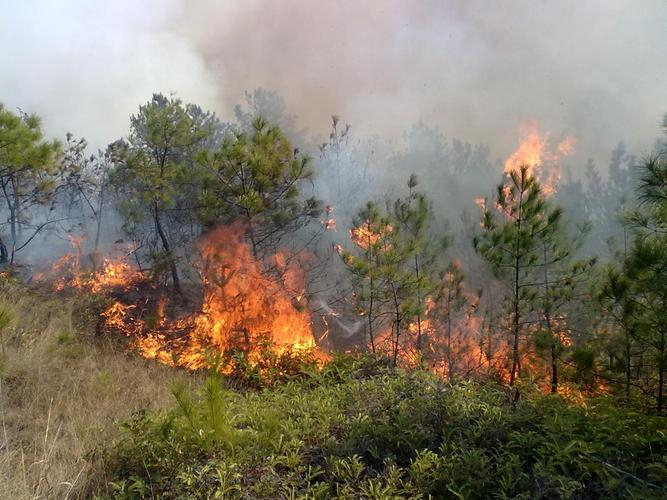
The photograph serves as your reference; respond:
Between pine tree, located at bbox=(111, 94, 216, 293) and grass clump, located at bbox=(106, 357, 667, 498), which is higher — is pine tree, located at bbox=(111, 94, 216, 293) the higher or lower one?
the higher one

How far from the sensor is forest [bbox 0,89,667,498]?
8.62 ft

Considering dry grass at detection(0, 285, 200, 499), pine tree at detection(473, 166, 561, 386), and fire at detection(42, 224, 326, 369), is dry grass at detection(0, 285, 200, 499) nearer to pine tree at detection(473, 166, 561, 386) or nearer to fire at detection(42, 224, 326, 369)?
fire at detection(42, 224, 326, 369)

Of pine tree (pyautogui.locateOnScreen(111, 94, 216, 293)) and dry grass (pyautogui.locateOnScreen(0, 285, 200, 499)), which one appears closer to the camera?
dry grass (pyautogui.locateOnScreen(0, 285, 200, 499))

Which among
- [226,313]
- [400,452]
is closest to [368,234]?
[226,313]

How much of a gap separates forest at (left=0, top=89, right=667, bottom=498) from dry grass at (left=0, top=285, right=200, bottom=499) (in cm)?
3

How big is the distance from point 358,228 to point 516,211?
267cm

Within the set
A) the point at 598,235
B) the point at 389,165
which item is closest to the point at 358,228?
the point at 389,165

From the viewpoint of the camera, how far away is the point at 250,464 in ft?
9.11

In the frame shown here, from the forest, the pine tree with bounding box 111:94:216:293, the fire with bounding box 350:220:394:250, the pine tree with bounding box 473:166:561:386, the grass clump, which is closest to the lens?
the grass clump

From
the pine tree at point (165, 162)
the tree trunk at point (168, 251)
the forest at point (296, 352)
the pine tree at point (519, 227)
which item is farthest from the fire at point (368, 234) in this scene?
the tree trunk at point (168, 251)

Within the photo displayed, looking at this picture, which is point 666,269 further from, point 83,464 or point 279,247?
point 279,247

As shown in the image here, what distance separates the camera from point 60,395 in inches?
176

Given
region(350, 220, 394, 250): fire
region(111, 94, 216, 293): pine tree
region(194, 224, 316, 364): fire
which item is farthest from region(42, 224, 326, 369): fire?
region(350, 220, 394, 250): fire

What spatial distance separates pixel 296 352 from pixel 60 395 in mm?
3238
